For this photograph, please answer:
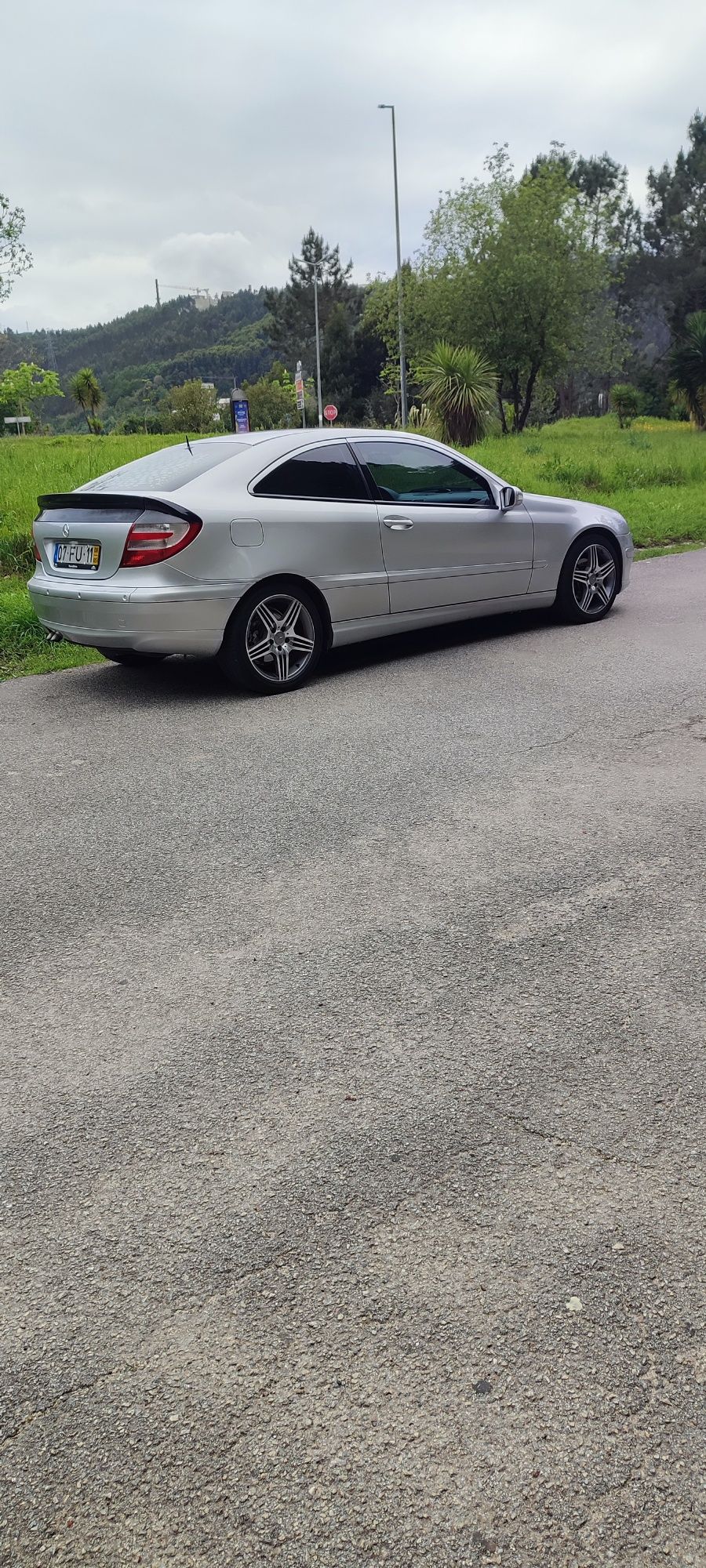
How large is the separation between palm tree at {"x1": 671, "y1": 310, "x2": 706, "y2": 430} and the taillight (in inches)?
1092

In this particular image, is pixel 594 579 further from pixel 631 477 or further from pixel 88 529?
pixel 631 477

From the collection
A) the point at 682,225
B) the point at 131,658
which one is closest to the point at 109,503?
the point at 131,658

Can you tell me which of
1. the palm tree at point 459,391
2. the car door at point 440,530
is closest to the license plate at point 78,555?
the car door at point 440,530

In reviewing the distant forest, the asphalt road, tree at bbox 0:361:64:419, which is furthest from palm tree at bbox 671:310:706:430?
the asphalt road

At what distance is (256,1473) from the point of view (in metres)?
1.72

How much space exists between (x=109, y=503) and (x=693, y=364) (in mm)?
28514

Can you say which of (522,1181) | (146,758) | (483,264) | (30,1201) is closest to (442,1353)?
(522,1181)

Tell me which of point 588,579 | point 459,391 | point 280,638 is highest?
point 459,391

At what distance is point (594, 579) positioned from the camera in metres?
8.55

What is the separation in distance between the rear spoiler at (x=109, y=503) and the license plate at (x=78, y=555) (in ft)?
0.70

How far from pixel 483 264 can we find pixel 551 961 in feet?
132

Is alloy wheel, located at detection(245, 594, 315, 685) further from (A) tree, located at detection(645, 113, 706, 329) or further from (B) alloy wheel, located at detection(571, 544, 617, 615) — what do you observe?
(A) tree, located at detection(645, 113, 706, 329)

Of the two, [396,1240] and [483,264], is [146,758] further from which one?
[483,264]

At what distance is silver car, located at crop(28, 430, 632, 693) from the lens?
20.5ft
